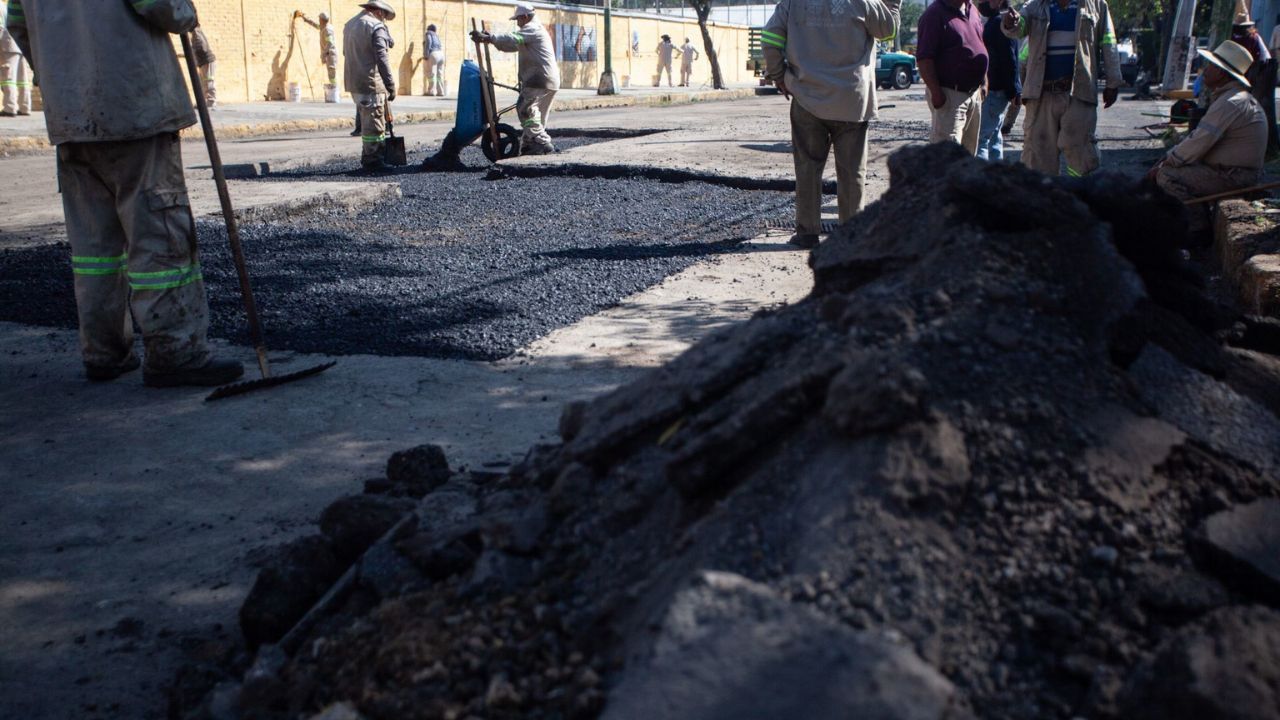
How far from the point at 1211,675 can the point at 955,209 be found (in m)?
1.51

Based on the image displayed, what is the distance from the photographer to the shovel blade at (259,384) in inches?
182

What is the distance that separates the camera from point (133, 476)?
384 centimetres

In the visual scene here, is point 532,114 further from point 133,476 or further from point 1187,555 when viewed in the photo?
point 1187,555

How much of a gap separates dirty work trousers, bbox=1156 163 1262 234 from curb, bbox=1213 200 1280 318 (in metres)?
0.12

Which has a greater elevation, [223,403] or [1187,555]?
[1187,555]

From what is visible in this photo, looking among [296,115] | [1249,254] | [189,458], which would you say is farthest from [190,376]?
[296,115]

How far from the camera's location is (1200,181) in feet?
23.4

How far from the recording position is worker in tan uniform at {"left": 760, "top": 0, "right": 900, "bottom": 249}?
269 inches

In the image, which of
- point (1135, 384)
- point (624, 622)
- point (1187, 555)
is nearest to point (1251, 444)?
point (1135, 384)

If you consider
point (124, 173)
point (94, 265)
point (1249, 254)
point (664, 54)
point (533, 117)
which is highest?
point (664, 54)

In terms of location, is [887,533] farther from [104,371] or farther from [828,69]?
[828,69]

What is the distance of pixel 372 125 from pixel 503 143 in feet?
5.46

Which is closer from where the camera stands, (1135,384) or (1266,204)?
(1135,384)

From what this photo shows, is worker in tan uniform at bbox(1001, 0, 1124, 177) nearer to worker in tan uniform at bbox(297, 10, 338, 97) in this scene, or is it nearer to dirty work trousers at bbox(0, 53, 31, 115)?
dirty work trousers at bbox(0, 53, 31, 115)
